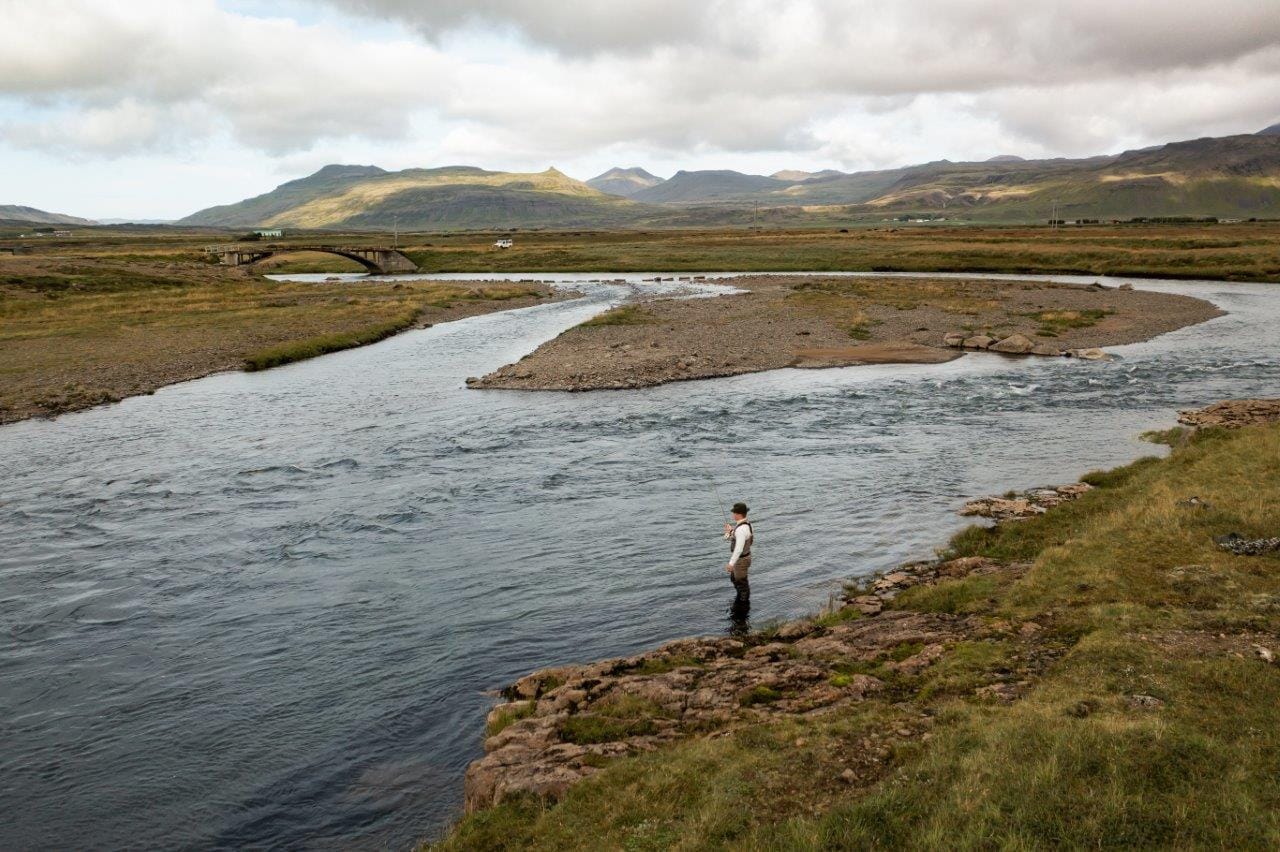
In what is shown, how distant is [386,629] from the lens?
2038 cm

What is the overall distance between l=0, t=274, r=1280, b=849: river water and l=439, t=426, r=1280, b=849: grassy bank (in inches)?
176

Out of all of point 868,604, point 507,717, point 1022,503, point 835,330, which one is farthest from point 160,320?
point 868,604

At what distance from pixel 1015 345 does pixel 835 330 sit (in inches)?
556

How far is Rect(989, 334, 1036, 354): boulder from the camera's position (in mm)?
60844

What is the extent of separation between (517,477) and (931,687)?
Answer: 21.0 metres

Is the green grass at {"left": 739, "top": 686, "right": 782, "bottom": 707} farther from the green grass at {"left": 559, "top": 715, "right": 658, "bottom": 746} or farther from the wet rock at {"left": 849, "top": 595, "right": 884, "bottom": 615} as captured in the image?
the wet rock at {"left": 849, "top": 595, "right": 884, "bottom": 615}

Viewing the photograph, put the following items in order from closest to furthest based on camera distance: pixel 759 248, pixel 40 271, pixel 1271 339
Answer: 1. pixel 1271 339
2. pixel 40 271
3. pixel 759 248

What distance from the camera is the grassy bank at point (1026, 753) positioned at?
386 inches

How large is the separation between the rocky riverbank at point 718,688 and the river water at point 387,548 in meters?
1.42

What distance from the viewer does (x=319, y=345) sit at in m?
66.6

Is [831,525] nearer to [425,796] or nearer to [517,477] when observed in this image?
[517,477]

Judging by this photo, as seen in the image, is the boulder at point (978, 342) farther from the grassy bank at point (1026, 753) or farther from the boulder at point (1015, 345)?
the grassy bank at point (1026, 753)

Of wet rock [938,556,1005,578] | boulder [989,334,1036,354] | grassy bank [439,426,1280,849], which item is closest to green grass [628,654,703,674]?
grassy bank [439,426,1280,849]

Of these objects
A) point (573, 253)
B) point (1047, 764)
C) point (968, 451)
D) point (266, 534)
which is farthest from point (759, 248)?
point (1047, 764)
